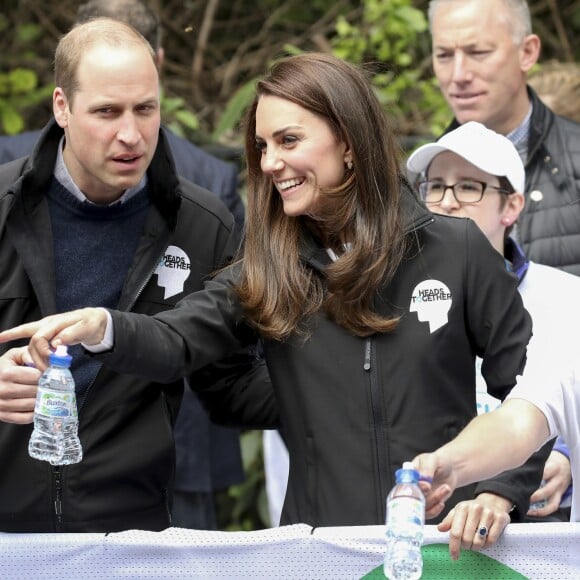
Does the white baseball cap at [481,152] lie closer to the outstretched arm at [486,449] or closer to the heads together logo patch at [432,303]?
the heads together logo patch at [432,303]

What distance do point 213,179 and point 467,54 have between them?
1178mm

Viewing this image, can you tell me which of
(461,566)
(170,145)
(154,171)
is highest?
(170,145)

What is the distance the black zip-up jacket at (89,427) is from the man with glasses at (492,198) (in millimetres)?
967

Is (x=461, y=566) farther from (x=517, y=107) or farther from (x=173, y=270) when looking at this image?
(x=517, y=107)

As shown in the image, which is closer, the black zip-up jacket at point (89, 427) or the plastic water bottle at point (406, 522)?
the plastic water bottle at point (406, 522)

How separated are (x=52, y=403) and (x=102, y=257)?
34.5 inches

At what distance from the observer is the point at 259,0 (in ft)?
31.4

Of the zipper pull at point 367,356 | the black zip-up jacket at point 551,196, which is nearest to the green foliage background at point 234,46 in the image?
the black zip-up jacket at point 551,196

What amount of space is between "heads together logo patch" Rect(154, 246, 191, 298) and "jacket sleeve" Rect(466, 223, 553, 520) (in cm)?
92

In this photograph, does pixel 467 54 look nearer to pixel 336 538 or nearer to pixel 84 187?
pixel 84 187

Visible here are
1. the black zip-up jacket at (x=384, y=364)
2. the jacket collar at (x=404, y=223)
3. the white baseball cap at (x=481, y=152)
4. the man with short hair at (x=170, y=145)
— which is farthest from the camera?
the man with short hair at (x=170, y=145)

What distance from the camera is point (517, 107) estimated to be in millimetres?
5578

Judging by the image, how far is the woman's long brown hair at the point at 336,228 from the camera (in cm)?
373

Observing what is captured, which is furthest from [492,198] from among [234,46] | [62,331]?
[234,46]
